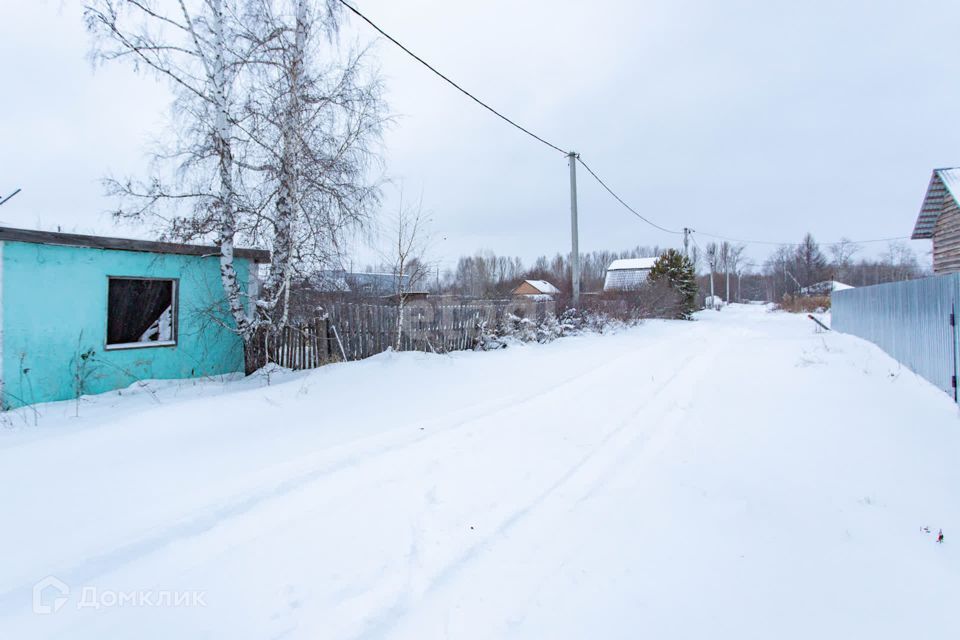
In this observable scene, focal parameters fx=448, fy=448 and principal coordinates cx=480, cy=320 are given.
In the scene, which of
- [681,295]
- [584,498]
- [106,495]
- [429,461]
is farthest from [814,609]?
[681,295]

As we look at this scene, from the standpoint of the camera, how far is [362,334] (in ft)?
29.4

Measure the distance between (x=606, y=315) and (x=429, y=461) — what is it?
14.5m

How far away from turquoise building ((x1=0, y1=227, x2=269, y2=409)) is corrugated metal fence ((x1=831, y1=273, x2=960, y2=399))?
1146 cm

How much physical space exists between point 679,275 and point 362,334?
26554mm

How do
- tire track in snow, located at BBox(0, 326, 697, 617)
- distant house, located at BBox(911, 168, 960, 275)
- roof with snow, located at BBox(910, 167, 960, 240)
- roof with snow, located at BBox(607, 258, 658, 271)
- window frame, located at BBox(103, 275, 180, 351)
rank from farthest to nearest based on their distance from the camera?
roof with snow, located at BBox(607, 258, 658, 271) < distant house, located at BBox(911, 168, 960, 275) < roof with snow, located at BBox(910, 167, 960, 240) < window frame, located at BBox(103, 275, 180, 351) < tire track in snow, located at BBox(0, 326, 697, 617)

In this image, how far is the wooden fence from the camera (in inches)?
337

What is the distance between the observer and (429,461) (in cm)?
408

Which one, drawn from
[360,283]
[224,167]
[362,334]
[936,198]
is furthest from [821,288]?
[224,167]

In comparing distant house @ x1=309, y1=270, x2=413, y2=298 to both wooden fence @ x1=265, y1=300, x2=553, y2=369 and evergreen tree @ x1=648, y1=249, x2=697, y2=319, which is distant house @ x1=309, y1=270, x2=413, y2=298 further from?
evergreen tree @ x1=648, y1=249, x2=697, y2=319

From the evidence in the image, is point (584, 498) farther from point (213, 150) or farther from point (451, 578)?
point (213, 150)

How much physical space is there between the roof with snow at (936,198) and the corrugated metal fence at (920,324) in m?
3.04

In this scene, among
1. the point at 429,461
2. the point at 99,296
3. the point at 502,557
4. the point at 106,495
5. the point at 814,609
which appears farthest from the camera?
the point at 99,296

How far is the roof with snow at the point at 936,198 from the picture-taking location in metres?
11.6

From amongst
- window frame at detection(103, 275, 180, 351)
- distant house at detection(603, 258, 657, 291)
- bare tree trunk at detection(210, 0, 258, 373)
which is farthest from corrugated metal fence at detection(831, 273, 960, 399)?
distant house at detection(603, 258, 657, 291)
